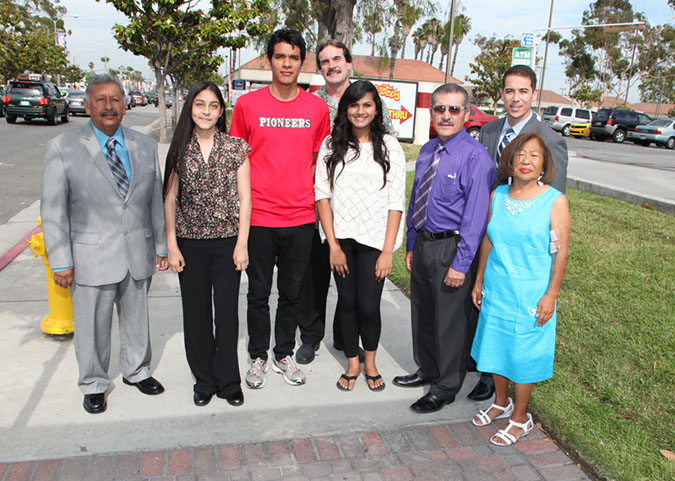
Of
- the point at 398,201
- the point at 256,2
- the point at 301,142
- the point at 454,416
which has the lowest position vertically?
the point at 454,416

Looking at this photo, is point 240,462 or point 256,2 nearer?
point 240,462

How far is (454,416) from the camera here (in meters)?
3.20

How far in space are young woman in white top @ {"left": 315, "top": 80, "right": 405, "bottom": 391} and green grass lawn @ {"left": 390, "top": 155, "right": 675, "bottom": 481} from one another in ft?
4.45

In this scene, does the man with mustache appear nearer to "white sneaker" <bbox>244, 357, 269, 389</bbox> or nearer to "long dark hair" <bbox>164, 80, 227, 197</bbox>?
"white sneaker" <bbox>244, 357, 269, 389</bbox>

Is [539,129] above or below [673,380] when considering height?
above

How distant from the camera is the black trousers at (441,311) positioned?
10.2 feet

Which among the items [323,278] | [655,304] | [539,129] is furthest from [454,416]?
[655,304]

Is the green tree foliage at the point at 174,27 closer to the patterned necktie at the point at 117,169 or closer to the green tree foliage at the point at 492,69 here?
the patterned necktie at the point at 117,169

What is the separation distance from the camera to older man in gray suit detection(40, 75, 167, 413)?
9.18 feet

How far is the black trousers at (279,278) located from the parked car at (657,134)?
2924 cm

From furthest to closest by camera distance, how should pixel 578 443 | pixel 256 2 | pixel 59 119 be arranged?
pixel 59 119, pixel 256 2, pixel 578 443

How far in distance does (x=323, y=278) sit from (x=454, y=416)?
49.9 inches

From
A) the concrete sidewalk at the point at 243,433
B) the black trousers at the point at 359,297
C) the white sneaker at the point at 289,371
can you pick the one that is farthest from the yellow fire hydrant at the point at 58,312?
the black trousers at the point at 359,297

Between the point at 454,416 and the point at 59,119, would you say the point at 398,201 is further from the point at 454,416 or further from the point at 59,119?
the point at 59,119
